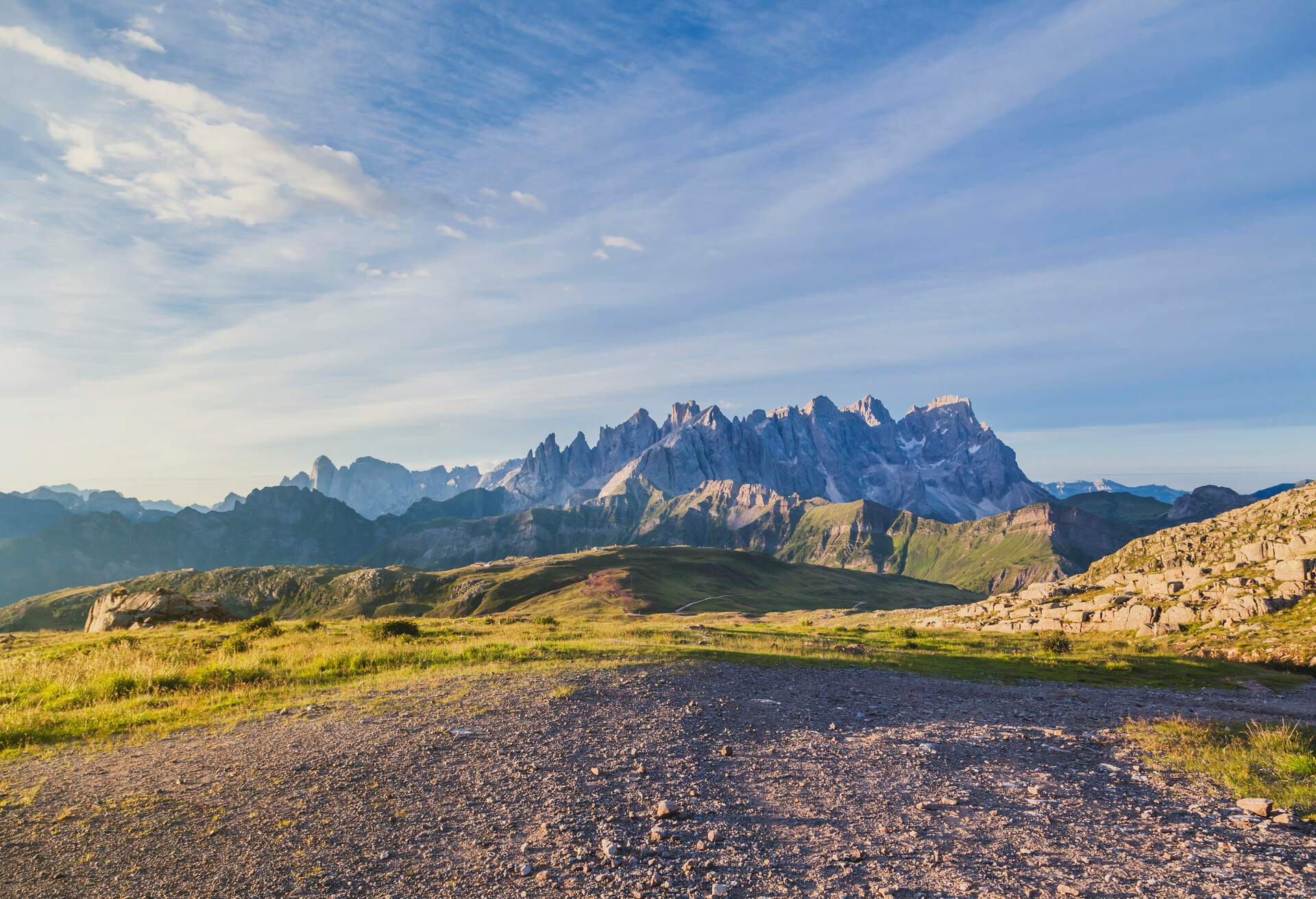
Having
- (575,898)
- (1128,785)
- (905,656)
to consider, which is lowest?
(905,656)

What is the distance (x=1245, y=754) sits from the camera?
45.1 feet

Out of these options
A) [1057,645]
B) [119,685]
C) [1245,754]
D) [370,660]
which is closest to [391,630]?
[370,660]

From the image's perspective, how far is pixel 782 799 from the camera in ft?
37.3

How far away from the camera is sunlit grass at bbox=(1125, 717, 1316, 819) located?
11852 millimetres

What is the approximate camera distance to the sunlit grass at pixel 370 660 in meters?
17.7

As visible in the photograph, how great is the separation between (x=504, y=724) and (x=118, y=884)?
7.94 m

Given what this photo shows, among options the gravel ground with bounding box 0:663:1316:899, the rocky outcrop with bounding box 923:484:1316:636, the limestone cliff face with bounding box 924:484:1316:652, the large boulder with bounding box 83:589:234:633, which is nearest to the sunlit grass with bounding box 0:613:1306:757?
the gravel ground with bounding box 0:663:1316:899

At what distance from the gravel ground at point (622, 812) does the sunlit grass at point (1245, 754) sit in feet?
2.46

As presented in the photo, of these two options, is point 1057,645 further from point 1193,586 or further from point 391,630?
point 391,630

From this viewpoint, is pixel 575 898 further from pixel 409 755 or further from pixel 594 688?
pixel 594 688

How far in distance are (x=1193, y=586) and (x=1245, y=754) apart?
50284mm

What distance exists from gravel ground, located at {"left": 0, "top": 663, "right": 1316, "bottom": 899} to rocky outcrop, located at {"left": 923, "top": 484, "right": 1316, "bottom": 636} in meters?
40.8

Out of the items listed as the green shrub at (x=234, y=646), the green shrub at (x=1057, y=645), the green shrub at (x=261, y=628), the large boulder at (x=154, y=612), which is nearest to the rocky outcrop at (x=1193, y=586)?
the green shrub at (x=1057, y=645)

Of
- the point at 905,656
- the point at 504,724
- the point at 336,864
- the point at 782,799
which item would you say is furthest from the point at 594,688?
the point at 905,656
